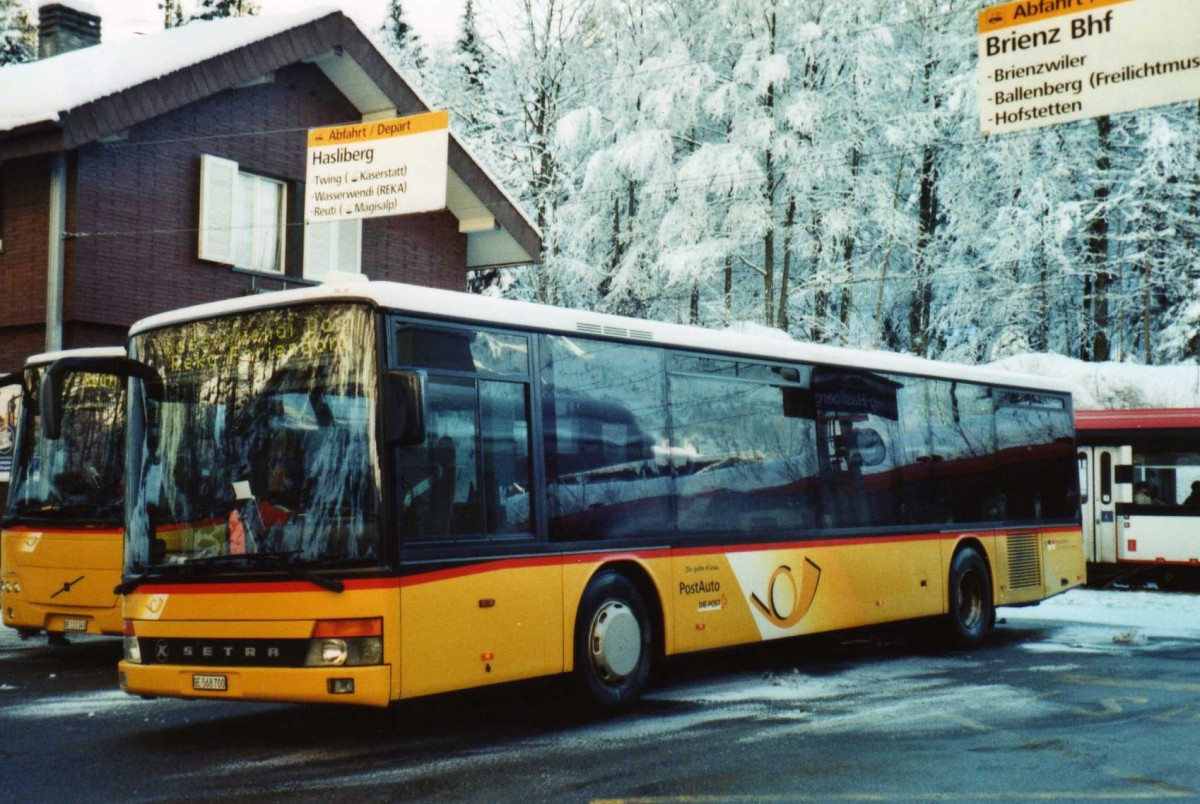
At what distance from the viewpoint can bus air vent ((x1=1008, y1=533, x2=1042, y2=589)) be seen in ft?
50.4

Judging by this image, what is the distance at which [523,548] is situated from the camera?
9.09 meters

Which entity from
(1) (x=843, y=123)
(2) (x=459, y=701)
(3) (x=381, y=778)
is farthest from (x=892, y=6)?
(3) (x=381, y=778)

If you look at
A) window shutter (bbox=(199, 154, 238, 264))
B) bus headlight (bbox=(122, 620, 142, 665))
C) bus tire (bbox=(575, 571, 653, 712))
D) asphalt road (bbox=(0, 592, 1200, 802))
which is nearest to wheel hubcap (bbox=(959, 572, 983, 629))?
asphalt road (bbox=(0, 592, 1200, 802))

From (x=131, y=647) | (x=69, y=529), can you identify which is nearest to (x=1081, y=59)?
(x=131, y=647)

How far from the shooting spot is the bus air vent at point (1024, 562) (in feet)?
50.4

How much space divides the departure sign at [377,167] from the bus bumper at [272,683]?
7.16m

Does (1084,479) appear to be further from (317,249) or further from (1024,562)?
(317,249)

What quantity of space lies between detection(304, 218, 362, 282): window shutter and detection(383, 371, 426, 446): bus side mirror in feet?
48.1

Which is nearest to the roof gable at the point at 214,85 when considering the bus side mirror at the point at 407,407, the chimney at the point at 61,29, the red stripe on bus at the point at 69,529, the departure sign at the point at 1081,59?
the chimney at the point at 61,29

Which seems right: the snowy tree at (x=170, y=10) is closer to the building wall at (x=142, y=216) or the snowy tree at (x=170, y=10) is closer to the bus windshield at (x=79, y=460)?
the building wall at (x=142, y=216)

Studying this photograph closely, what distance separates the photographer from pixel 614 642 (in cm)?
977

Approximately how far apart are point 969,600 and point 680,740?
692 centimetres

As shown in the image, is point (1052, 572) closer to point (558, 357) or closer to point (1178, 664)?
point (1178, 664)

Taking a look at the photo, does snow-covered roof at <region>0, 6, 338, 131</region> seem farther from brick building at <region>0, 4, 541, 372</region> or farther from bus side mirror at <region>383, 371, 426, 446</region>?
bus side mirror at <region>383, 371, 426, 446</region>
